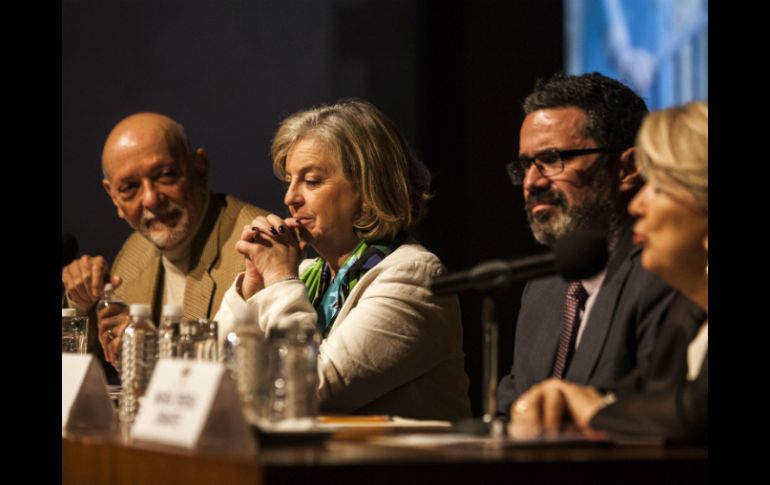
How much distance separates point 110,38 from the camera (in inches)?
196

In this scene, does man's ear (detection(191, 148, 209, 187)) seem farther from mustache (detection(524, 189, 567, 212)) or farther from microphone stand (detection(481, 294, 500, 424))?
microphone stand (detection(481, 294, 500, 424))

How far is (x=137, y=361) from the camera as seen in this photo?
2316 mm

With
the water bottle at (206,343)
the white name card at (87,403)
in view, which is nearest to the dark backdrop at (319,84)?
the water bottle at (206,343)

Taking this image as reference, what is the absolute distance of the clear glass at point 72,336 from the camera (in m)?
3.11

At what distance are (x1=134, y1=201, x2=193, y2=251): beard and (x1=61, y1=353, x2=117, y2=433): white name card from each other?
1941mm

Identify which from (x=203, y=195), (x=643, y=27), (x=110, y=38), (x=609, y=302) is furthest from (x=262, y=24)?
(x=609, y=302)

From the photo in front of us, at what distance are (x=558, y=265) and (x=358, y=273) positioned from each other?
1.31 m

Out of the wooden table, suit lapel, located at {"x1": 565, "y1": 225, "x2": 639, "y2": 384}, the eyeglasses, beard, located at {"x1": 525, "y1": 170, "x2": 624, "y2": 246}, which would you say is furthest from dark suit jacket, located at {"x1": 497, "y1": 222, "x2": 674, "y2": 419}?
the wooden table

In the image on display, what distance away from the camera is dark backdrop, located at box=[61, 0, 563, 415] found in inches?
176

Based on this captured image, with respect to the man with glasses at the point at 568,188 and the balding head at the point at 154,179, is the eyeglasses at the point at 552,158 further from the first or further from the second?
the balding head at the point at 154,179

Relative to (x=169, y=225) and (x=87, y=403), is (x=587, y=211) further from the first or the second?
(x=169, y=225)

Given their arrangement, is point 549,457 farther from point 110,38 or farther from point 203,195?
point 110,38

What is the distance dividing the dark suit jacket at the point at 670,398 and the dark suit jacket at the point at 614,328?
0.17 metres

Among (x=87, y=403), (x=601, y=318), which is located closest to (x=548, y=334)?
(x=601, y=318)
